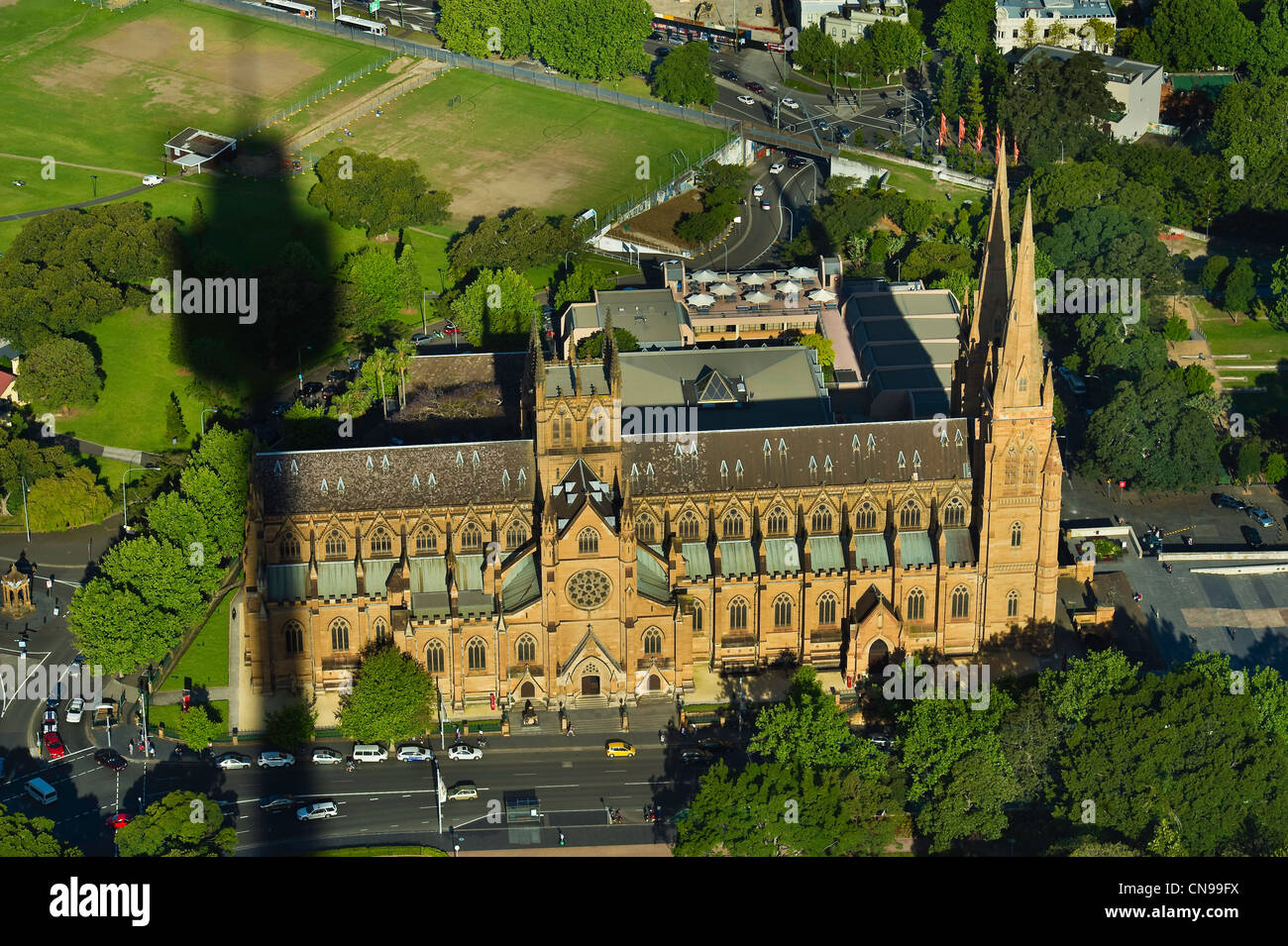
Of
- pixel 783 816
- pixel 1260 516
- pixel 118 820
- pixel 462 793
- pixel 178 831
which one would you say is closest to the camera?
pixel 178 831

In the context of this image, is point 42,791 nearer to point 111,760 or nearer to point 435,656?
point 111,760

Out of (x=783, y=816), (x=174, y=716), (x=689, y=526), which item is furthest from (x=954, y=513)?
(x=174, y=716)

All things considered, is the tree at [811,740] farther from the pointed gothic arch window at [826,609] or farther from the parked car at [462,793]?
the parked car at [462,793]

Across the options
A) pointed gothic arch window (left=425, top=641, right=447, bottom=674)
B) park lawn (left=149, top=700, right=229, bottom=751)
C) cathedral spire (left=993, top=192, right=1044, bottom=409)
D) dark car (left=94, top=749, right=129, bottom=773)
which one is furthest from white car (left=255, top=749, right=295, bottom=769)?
cathedral spire (left=993, top=192, right=1044, bottom=409)

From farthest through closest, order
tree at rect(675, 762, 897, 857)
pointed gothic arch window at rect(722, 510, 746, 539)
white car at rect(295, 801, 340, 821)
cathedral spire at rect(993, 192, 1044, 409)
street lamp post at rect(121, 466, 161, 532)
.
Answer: street lamp post at rect(121, 466, 161, 532) < pointed gothic arch window at rect(722, 510, 746, 539) < cathedral spire at rect(993, 192, 1044, 409) < white car at rect(295, 801, 340, 821) < tree at rect(675, 762, 897, 857)

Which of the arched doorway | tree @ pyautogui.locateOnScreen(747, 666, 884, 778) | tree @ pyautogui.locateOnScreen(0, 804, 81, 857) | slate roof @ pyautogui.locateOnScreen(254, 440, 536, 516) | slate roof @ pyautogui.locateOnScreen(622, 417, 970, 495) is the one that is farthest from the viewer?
the arched doorway

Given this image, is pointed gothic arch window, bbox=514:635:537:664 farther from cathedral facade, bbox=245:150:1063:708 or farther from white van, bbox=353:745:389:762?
white van, bbox=353:745:389:762
